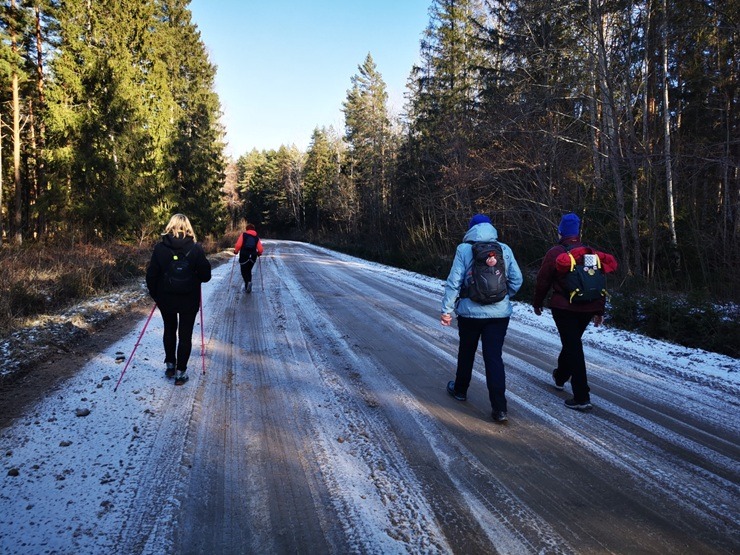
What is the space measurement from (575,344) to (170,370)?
15.4 feet

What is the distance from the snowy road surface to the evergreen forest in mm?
4260

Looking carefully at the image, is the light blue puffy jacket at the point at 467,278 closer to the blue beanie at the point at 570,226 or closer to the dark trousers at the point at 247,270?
the blue beanie at the point at 570,226

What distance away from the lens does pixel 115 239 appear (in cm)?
1948

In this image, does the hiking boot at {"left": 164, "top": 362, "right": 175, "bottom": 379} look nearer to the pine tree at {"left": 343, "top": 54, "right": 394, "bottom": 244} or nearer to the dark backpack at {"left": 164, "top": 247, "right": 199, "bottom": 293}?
the dark backpack at {"left": 164, "top": 247, "right": 199, "bottom": 293}

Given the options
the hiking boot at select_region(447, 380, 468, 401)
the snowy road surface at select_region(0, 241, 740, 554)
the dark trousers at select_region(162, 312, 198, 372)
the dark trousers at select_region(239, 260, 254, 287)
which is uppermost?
the dark trousers at select_region(239, 260, 254, 287)

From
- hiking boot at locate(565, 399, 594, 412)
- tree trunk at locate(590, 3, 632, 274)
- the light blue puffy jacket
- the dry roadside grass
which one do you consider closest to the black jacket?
the light blue puffy jacket

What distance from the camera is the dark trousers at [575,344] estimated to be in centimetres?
418

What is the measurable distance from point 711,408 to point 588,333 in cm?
338

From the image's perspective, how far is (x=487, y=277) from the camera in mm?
3824

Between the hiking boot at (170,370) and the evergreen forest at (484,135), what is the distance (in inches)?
318

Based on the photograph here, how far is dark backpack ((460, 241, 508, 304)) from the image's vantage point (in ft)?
12.5

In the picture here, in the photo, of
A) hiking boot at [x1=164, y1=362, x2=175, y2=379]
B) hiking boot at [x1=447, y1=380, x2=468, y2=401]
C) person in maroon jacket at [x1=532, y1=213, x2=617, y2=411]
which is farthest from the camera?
hiking boot at [x1=164, y1=362, x2=175, y2=379]

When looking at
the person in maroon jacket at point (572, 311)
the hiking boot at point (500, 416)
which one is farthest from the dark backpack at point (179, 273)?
the person in maroon jacket at point (572, 311)

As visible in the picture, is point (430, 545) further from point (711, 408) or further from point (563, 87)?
point (563, 87)
